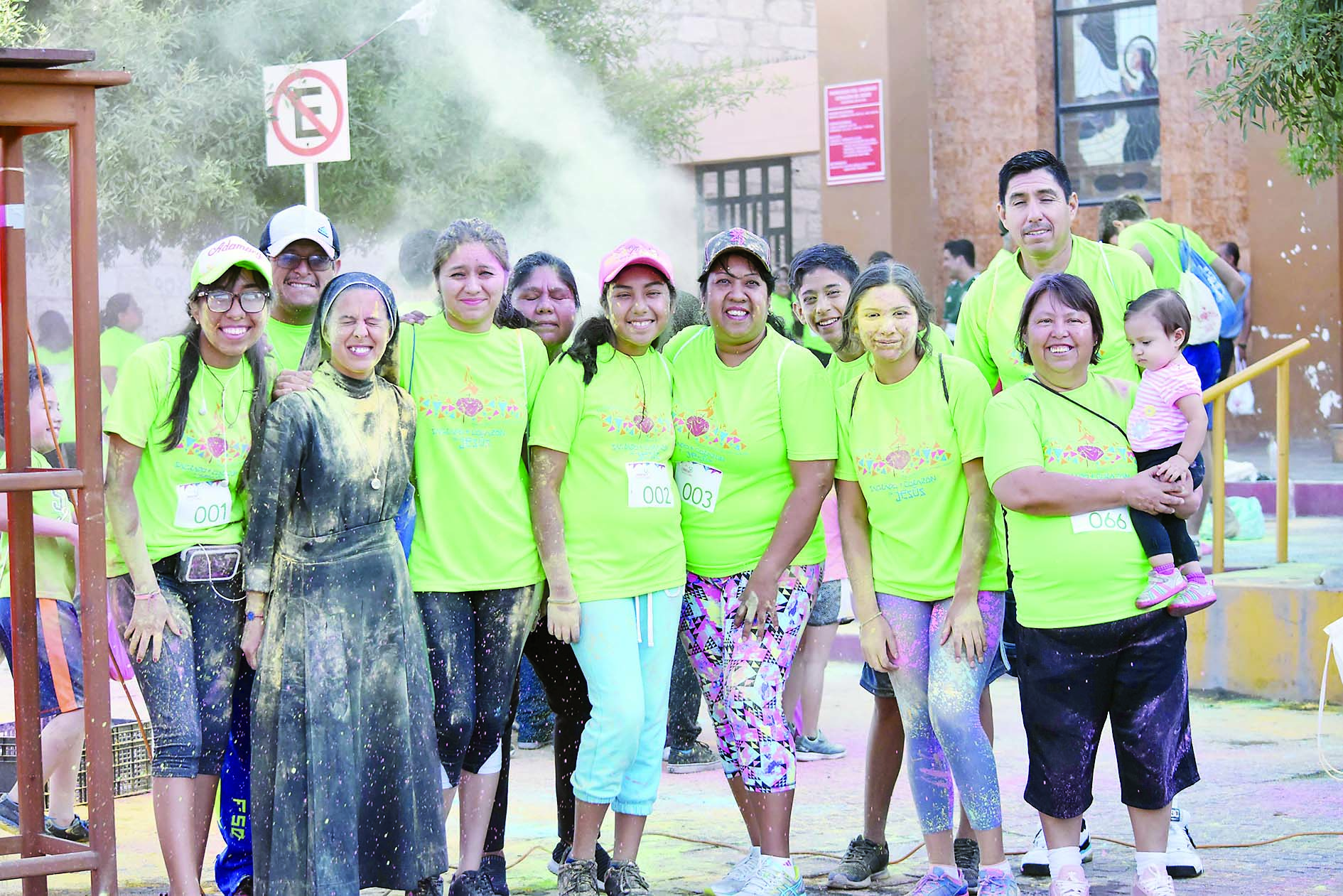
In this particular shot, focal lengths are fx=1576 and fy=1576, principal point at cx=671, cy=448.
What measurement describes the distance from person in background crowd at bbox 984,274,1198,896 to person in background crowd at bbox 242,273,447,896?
1.66 m

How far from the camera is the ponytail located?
4531mm

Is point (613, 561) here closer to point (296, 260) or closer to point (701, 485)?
point (701, 485)

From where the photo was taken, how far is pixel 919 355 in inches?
179

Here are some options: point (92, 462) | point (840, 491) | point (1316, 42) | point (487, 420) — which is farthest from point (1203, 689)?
point (92, 462)

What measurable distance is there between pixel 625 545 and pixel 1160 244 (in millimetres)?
2972

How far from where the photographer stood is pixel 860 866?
480cm

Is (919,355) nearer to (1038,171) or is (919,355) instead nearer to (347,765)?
(1038,171)

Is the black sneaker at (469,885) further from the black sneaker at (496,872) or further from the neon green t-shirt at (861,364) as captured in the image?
the neon green t-shirt at (861,364)

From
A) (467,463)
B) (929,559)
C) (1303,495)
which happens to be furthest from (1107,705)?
(1303,495)

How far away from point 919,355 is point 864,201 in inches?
433

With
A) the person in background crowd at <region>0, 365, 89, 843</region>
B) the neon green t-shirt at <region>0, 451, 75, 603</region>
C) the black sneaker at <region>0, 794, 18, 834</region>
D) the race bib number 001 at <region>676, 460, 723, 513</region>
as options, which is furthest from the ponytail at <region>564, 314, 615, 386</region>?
the black sneaker at <region>0, 794, 18, 834</region>

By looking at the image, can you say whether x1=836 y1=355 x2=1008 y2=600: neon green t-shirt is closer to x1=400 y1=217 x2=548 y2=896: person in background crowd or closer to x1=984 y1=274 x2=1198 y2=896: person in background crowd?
x1=984 y1=274 x2=1198 y2=896: person in background crowd

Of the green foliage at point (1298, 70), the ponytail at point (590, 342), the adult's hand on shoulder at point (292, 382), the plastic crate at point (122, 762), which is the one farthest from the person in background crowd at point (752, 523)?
the green foliage at point (1298, 70)

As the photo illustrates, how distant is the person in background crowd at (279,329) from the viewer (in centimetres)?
452
